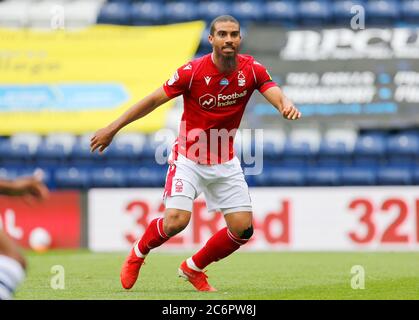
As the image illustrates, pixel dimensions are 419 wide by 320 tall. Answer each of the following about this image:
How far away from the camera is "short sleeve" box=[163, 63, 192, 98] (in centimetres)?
693

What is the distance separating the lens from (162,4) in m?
14.9

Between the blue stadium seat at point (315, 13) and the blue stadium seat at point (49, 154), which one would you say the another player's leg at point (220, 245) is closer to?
the blue stadium seat at point (49, 154)

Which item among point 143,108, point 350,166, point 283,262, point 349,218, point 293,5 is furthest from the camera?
point 293,5

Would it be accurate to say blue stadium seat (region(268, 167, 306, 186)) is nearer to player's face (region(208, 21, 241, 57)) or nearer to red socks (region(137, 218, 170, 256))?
red socks (region(137, 218, 170, 256))

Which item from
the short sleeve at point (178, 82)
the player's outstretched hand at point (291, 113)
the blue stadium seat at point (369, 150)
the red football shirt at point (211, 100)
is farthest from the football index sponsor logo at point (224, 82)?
the blue stadium seat at point (369, 150)

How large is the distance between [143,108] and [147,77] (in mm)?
6874

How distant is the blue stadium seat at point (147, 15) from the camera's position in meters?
14.6

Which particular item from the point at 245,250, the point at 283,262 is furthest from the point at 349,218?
the point at 283,262

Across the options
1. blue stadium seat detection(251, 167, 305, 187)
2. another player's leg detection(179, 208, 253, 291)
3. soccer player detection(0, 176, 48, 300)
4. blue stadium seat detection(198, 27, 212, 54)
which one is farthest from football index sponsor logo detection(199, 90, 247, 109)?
blue stadium seat detection(198, 27, 212, 54)

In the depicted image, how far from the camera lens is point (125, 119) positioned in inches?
267

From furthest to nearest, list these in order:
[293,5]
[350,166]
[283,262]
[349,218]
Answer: [293,5] < [350,166] < [349,218] < [283,262]

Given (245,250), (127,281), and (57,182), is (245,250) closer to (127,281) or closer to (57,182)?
(57,182)

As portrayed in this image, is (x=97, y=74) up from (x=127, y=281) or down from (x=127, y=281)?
up

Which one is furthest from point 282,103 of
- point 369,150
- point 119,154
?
point 119,154
